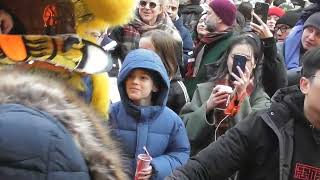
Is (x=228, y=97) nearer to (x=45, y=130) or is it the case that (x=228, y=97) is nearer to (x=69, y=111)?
(x=69, y=111)

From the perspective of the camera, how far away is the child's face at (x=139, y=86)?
2941 mm

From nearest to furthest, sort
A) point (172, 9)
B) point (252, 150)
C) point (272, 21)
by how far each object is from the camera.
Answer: point (252, 150), point (172, 9), point (272, 21)

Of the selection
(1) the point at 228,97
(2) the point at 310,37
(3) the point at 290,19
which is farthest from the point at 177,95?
(3) the point at 290,19

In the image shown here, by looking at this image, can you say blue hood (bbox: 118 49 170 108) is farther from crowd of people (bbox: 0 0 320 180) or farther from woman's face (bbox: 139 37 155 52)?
woman's face (bbox: 139 37 155 52)

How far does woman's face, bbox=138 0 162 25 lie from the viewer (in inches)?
193

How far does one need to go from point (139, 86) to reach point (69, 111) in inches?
74.5

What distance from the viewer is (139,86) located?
2.94 metres

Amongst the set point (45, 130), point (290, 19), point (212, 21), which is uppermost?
point (45, 130)

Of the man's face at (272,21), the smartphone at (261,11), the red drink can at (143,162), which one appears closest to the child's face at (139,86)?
the red drink can at (143,162)

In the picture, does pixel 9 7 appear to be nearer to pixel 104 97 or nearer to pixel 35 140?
pixel 104 97

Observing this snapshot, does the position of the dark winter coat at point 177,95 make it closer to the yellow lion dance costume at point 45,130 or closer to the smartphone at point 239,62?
the smartphone at point 239,62

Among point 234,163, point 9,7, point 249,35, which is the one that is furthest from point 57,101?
point 249,35

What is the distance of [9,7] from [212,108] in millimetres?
1602

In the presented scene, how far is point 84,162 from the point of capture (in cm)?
101
